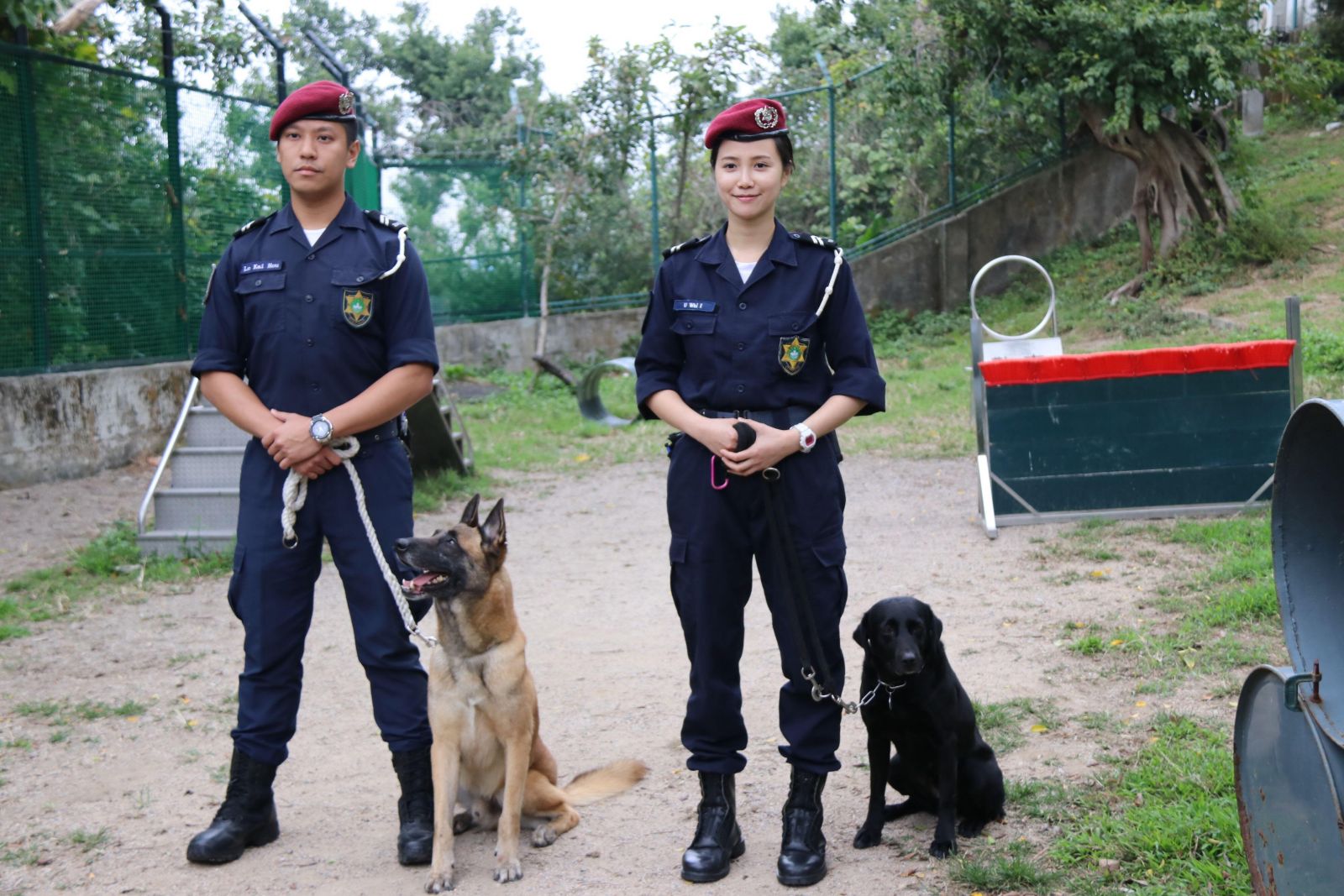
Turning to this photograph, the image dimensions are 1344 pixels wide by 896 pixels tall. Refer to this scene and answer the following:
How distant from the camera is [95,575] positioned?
7660mm

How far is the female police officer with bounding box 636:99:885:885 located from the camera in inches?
140

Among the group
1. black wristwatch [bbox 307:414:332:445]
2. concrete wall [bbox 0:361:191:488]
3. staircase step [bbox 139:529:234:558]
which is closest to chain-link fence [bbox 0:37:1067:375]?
concrete wall [bbox 0:361:191:488]

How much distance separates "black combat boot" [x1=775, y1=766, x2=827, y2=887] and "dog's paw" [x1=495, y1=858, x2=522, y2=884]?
73 cm

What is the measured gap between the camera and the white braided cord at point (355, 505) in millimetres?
Answer: 3820

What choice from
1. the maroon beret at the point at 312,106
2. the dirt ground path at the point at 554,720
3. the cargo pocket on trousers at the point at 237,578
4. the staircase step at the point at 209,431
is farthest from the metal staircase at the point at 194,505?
the maroon beret at the point at 312,106

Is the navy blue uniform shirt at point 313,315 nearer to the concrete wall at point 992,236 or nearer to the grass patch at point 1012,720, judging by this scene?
the grass patch at point 1012,720

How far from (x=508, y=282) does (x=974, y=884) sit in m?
15.6

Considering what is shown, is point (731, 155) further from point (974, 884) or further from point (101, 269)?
point (101, 269)

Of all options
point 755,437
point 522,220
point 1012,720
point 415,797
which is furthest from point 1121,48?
point 415,797

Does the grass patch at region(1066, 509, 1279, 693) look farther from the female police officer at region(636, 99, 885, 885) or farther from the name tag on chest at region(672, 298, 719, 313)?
the name tag on chest at region(672, 298, 719, 313)

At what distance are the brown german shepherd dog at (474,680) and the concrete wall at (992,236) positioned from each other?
15.1 meters

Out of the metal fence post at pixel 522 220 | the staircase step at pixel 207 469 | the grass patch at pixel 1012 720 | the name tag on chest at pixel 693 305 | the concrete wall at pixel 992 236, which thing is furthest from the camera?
the concrete wall at pixel 992 236

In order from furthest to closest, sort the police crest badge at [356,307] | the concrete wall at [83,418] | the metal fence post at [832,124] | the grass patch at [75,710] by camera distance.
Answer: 1. the metal fence post at [832,124]
2. the concrete wall at [83,418]
3. the grass patch at [75,710]
4. the police crest badge at [356,307]

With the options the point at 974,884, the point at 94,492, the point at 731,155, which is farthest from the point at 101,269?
the point at 974,884
